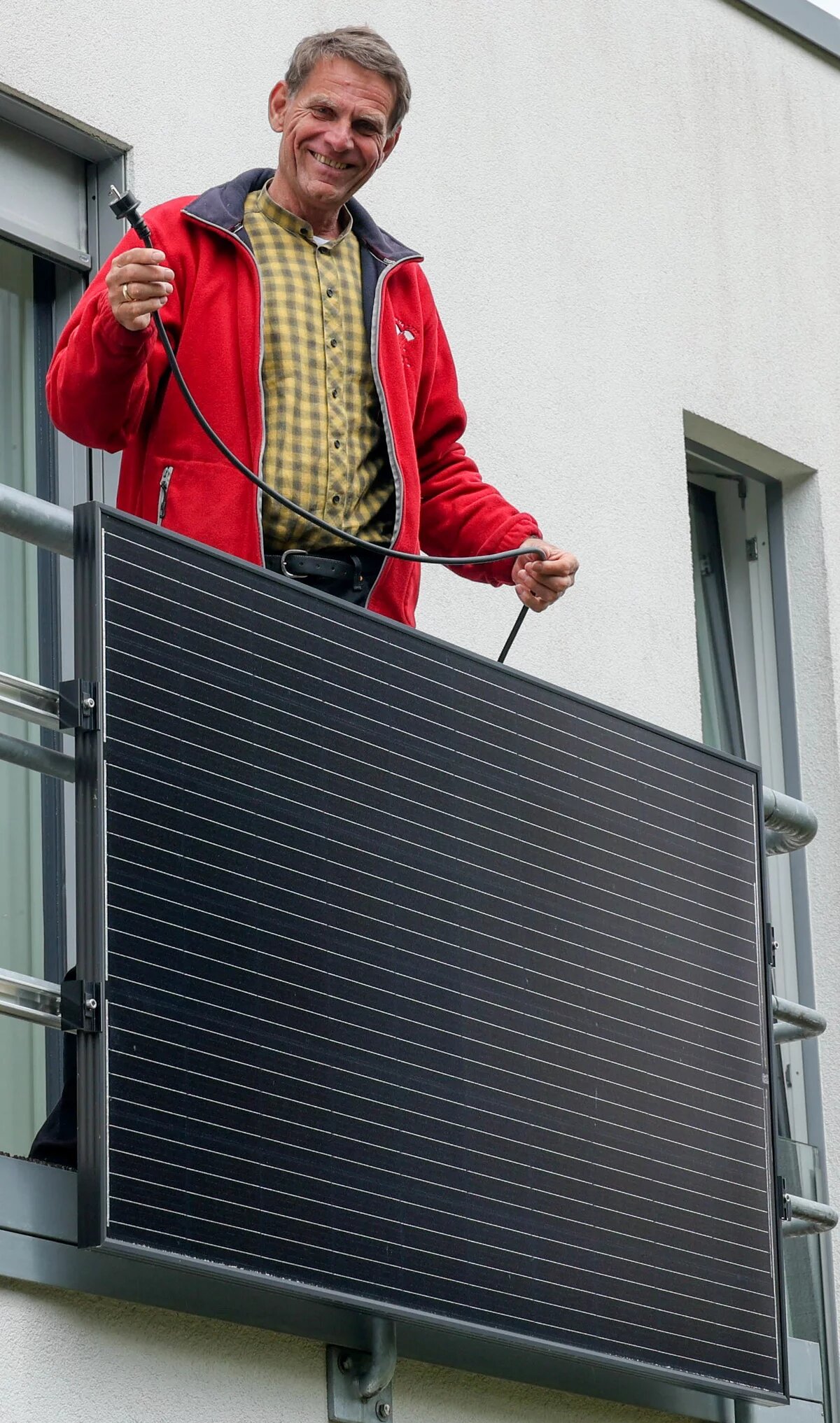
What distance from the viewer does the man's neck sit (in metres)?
4.75

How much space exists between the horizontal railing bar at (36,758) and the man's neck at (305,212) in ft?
4.15

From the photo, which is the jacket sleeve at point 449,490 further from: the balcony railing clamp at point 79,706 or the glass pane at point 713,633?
the glass pane at point 713,633

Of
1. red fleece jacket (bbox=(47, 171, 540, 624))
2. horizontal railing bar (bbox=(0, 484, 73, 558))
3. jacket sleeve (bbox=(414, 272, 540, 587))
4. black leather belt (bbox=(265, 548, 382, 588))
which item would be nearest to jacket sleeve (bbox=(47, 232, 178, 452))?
red fleece jacket (bbox=(47, 171, 540, 624))

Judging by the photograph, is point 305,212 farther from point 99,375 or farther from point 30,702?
point 30,702

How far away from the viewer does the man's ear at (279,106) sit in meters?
4.73

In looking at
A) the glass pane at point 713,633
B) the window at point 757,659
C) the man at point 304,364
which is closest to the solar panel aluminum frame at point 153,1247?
the man at point 304,364

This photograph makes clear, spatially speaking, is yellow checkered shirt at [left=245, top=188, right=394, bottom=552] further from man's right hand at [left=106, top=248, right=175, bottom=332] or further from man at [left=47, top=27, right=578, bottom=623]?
man's right hand at [left=106, top=248, right=175, bottom=332]

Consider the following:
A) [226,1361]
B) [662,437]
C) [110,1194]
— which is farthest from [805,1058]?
[110,1194]

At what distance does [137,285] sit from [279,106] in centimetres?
86

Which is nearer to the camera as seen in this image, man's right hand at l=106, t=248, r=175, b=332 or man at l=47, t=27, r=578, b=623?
man's right hand at l=106, t=248, r=175, b=332

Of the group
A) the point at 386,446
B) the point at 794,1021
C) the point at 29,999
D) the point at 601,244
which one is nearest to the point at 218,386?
the point at 386,446

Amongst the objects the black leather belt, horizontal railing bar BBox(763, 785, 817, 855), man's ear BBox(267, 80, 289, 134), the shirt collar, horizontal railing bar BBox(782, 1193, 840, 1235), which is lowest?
horizontal railing bar BBox(782, 1193, 840, 1235)

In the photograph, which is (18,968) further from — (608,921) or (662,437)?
(662,437)

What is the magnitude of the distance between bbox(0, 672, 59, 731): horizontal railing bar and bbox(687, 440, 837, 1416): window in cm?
350
